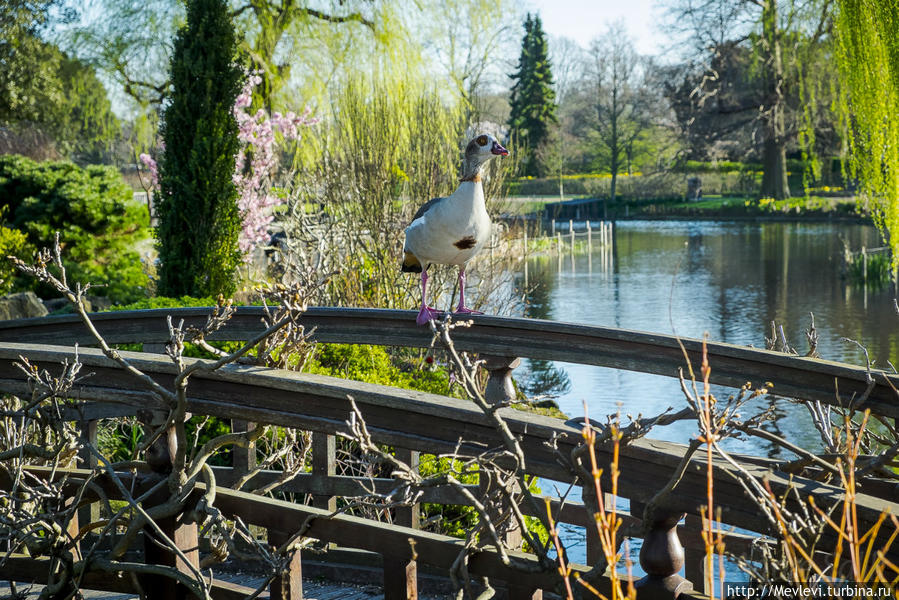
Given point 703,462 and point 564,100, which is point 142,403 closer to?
point 703,462

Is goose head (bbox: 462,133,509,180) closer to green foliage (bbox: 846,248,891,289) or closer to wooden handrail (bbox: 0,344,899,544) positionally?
wooden handrail (bbox: 0,344,899,544)

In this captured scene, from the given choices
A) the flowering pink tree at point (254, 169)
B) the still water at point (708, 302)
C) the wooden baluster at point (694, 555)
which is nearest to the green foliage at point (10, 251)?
the flowering pink tree at point (254, 169)

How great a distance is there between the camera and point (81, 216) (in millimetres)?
13203

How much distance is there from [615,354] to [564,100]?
53531mm

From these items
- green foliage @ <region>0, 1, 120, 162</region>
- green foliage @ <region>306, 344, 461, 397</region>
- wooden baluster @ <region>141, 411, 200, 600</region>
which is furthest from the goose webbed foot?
green foliage @ <region>0, 1, 120, 162</region>

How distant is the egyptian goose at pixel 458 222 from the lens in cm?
393

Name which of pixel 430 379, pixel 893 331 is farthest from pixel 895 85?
pixel 893 331

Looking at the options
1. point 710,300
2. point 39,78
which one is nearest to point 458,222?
point 710,300

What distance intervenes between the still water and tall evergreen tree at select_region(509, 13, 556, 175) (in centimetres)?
1969

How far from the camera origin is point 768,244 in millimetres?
25109

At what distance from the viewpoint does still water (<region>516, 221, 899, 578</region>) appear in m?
10.2

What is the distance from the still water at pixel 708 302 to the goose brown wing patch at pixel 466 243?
3.57ft

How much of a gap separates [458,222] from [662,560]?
218 cm

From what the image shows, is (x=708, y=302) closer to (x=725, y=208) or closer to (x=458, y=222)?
(x=458, y=222)
